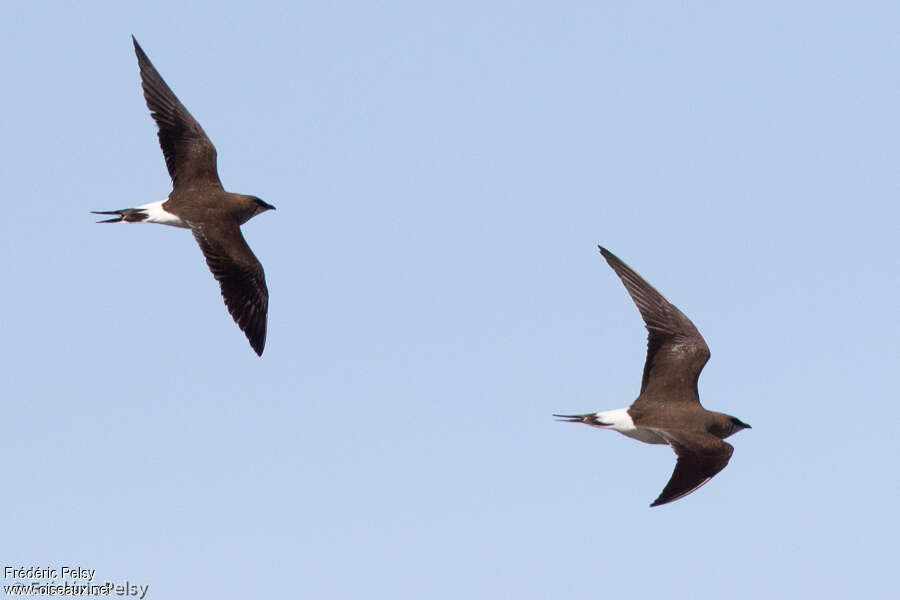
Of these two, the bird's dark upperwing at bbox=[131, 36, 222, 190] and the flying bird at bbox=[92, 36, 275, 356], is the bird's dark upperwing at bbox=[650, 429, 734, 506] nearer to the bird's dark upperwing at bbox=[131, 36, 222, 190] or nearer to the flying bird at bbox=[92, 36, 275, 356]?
the flying bird at bbox=[92, 36, 275, 356]

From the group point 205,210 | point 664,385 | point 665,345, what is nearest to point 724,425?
point 664,385

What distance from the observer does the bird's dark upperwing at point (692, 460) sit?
14656mm

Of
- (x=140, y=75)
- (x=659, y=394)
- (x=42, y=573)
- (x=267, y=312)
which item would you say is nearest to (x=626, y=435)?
(x=659, y=394)

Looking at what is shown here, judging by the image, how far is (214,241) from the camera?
18.1 meters

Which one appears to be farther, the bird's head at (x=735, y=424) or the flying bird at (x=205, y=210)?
the flying bird at (x=205, y=210)

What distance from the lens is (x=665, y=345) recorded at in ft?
55.4

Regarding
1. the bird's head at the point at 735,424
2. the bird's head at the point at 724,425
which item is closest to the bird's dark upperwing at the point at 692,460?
the bird's head at the point at 724,425

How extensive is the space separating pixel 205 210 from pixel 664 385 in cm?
629

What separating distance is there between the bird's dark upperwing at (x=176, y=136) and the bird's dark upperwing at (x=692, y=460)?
7.16 m

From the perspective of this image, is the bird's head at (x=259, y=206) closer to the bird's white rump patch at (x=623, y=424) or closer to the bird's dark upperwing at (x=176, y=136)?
the bird's dark upperwing at (x=176, y=136)

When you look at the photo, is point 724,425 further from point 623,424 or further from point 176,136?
point 176,136

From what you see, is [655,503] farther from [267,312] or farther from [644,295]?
[267,312]

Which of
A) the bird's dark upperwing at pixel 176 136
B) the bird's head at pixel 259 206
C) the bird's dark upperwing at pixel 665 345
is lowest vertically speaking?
the bird's dark upperwing at pixel 665 345

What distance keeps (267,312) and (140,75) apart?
357 centimetres
